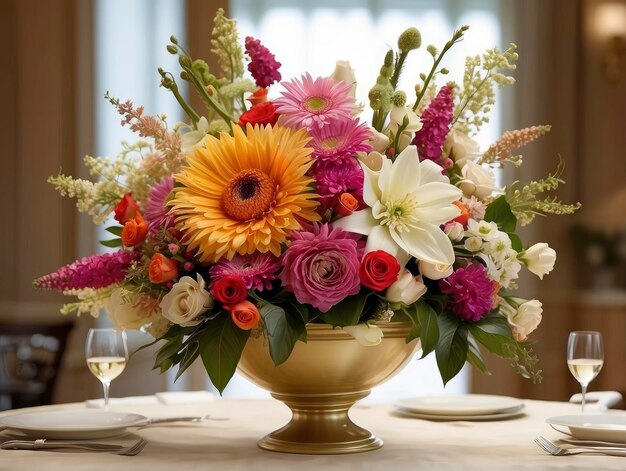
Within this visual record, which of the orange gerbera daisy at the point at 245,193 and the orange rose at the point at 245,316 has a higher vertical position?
the orange gerbera daisy at the point at 245,193

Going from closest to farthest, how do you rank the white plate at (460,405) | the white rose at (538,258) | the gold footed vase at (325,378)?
1. the gold footed vase at (325,378)
2. the white rose at (538,258)
3. the white plate at (460,405)

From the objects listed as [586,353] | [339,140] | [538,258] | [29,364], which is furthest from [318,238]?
[29,364]

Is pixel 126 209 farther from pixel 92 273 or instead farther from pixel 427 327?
pixel 427 327

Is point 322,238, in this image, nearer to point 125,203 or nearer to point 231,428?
point 125,203

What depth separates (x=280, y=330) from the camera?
4.24 ft

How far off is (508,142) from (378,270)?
0.36 metres

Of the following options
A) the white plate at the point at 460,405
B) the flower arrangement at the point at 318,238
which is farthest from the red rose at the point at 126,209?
the white plate at the point at 460,405

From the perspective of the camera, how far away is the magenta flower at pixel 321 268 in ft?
4.19

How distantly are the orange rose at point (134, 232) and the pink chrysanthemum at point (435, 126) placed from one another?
1.33 ft

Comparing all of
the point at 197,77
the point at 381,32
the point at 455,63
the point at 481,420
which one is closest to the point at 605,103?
the point at 455,63

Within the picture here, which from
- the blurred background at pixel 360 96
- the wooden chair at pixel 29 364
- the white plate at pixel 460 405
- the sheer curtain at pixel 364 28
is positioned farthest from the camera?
the sheer curtain at pixel 364 28

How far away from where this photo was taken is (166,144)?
149 centimetres

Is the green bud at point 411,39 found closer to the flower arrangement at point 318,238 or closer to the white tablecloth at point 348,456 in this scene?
the flower arrangement at point 318,238

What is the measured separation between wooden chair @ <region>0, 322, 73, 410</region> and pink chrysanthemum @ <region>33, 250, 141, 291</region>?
2.29 meters
